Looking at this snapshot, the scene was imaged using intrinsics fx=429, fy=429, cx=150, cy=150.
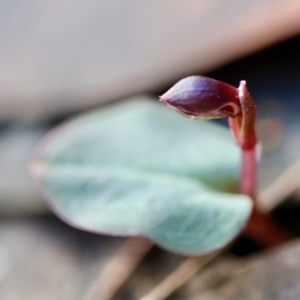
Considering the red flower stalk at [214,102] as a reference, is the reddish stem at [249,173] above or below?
below

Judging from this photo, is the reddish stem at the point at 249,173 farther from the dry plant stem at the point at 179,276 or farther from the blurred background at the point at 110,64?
the blurred background at the point at 110,64

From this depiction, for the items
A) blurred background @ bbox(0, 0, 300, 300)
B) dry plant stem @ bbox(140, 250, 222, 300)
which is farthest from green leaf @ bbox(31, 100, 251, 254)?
blurred background @ bbox(0, 0, 300, 300)

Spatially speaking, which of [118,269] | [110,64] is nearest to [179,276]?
[118,269]

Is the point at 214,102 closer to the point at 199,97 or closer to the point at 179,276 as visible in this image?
the point at 199,97

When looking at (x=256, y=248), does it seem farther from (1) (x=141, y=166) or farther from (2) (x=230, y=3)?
(2) (x=230, y=3)

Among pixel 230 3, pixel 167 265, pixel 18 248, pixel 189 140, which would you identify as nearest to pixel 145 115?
pixel 189 140

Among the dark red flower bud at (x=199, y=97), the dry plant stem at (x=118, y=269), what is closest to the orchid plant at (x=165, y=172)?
the dark red flower bud at (x=199, y=97)
